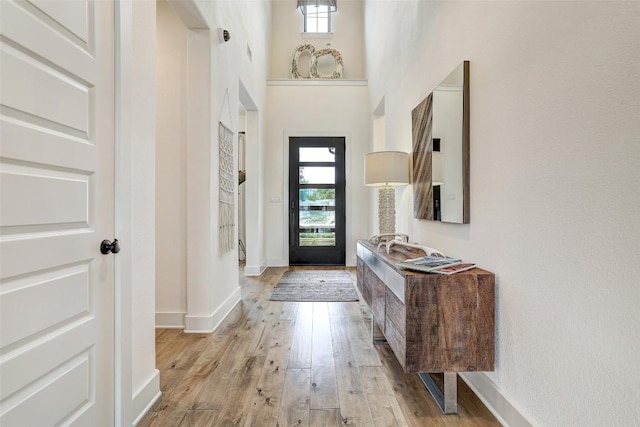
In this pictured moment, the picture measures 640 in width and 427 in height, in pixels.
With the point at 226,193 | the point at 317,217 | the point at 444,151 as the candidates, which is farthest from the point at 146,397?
the point at 317,217

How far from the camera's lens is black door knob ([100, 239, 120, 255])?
1.36 meters

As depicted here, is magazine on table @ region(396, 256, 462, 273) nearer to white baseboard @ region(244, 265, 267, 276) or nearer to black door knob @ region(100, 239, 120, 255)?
black door knob @ region(100, 239, 120, 255)

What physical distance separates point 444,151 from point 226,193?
1986mm

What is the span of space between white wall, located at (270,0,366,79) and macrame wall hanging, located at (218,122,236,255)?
3.57 meters

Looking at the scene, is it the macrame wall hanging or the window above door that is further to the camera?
the window above door

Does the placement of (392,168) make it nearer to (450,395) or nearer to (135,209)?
(450,395)

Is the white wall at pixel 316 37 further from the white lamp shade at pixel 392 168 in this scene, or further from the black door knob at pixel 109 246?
the black door knob at pixel 109 246

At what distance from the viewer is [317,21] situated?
6637 mm

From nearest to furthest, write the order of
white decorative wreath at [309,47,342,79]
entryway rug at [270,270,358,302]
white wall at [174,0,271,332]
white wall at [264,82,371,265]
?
white wall at [174,0,271,332]
entryway rug at [270,270,358,302]
white wall at [264,82,371,265]
white decorative wreath at [309,47,342,79]

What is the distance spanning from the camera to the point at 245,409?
1.69 m

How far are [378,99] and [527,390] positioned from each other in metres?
4.16

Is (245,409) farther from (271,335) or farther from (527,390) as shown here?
(527,390)

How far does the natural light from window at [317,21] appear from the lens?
6.53 meters

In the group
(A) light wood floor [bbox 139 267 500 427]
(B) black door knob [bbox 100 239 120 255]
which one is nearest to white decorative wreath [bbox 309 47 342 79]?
(A) light wood floor [bbox 139 267 500 427]
